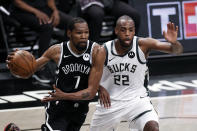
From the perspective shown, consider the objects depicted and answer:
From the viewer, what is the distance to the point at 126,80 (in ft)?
19.6

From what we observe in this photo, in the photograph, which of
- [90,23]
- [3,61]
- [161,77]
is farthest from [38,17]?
[161,77]

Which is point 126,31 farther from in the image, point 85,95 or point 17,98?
point 17,98

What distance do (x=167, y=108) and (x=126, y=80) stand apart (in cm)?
204

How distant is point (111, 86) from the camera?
6.02 metres

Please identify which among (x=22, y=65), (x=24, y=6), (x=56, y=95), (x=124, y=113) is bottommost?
(x=124, y=113)

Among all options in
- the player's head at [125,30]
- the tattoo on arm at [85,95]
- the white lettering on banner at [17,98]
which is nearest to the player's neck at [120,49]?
the player's head at [125,30]

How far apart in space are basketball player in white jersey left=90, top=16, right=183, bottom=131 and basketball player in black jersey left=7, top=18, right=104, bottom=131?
0.20 meters

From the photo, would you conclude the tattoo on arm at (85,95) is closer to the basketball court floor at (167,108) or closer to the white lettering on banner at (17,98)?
the basketball court floor at (167,108)

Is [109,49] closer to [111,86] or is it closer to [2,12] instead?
[111,86]

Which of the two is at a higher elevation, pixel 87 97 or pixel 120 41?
pixel 120 41

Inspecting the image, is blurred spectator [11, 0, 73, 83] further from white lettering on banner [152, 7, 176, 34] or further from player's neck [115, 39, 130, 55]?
player's neck [115, 39, 130, 55]

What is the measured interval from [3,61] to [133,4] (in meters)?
2.43

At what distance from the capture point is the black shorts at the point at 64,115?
19.0 ft

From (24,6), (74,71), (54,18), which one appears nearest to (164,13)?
(54,18)
